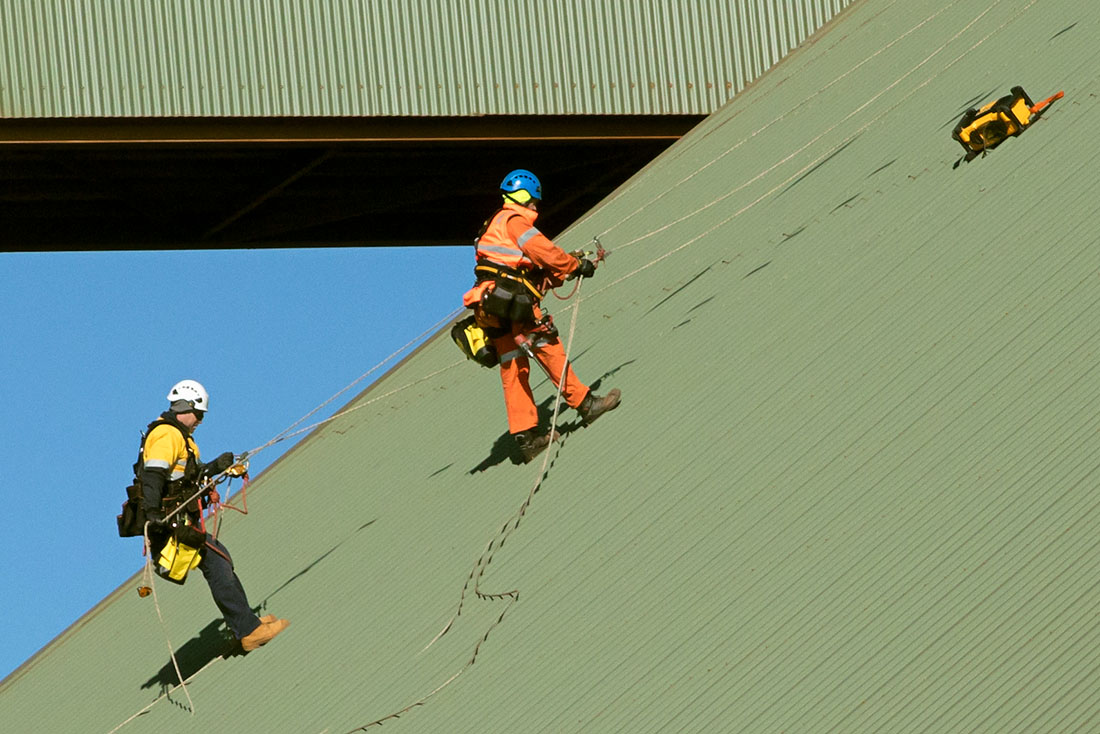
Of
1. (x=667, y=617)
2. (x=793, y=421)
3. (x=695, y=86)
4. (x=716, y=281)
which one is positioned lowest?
(x=667, y=617)

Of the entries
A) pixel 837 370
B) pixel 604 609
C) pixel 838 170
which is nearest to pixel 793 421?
pixel 837 370

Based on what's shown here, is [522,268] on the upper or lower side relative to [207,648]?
upper

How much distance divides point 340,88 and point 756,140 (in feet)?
17.4

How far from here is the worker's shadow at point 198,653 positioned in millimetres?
9922

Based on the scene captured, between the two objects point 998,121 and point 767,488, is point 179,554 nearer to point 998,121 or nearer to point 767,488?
point 767,488

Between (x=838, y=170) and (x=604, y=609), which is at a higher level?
(x=838, y=170)

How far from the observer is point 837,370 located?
8.38 meters

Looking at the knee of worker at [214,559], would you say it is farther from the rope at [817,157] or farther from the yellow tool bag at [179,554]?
the rope at [817,157]

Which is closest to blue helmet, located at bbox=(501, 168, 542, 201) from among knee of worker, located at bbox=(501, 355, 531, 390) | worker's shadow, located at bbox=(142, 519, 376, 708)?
knee of worker, located at bbox=(501, 355, 531, 390)

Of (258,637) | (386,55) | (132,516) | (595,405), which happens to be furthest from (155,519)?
(386,55)

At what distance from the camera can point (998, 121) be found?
9.70 meters

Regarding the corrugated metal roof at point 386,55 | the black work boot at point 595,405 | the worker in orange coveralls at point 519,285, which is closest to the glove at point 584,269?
the worker in orange coveralls at point 519,285

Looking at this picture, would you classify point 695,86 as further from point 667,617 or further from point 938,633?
point 938,633

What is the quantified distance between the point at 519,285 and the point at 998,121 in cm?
311
